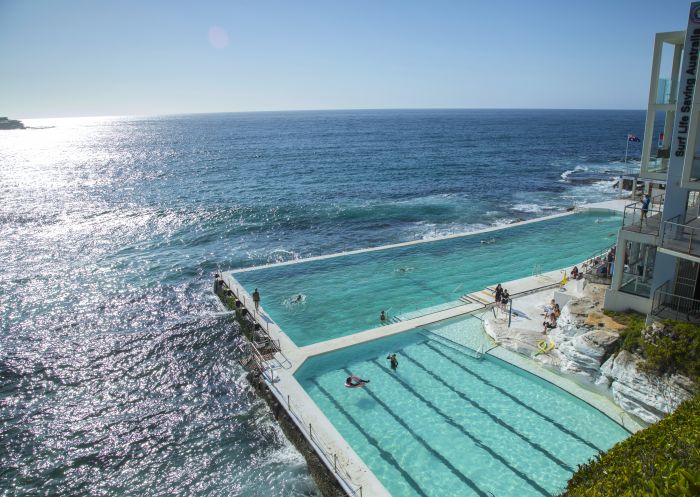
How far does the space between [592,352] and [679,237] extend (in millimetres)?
5658

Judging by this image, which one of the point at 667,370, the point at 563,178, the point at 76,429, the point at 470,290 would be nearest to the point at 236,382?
the point at 76,429

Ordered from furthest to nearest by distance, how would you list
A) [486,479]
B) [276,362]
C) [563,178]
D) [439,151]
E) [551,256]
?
1. [439,151]
2. [563,178]
3. [551,256]
4. [276,362]
5. [486,479]

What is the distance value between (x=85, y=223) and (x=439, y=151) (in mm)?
84675

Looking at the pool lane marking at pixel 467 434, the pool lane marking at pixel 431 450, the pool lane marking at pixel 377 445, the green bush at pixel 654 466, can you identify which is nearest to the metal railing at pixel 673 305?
the green bush at pixel 654 466

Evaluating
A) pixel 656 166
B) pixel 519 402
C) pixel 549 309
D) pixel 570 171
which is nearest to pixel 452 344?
pixel 519 402

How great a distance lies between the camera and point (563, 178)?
3100 inches

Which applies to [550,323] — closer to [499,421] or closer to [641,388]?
[641,388]

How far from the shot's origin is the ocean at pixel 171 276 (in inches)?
755

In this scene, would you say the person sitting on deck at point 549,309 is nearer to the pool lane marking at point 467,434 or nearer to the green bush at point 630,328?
the green bush at point 630,328

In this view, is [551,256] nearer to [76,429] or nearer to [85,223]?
[76,429]

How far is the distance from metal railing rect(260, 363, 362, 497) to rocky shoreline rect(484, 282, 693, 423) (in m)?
10.9

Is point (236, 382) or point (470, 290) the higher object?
point (470, 290)

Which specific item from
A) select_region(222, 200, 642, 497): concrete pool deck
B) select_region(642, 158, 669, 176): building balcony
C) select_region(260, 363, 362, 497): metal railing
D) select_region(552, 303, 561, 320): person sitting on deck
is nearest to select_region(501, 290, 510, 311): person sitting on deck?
select_region(222, 200, 642, 497): concrete pool deck

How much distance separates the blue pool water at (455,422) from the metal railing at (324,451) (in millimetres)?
1128
